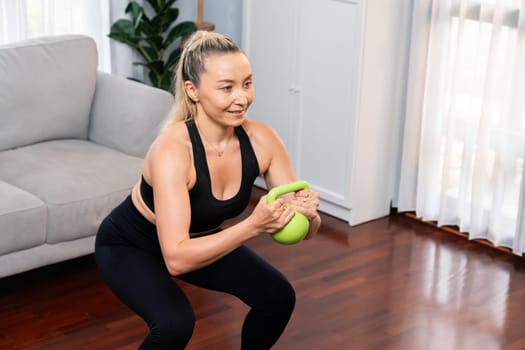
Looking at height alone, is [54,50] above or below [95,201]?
above

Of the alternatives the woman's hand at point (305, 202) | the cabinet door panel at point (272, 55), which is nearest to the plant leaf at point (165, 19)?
the cabinet door panel at point (272, 55)

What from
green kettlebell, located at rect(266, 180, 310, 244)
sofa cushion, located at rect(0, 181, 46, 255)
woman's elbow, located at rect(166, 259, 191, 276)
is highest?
green kettlebell, located at rect(266, 180, 310, 244)

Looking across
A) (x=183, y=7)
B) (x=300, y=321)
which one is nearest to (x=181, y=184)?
(x=300, y=321)

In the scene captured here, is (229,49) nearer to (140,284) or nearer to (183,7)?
(140,284)

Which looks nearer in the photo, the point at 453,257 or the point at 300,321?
the point at 300,321

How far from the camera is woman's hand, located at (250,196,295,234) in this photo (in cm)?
212

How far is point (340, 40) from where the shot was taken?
3938mm

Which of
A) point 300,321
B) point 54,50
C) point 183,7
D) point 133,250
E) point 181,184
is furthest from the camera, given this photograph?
point 183,7

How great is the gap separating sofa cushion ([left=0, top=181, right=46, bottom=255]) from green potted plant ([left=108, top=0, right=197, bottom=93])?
1.46 m

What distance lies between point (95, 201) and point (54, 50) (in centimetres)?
84

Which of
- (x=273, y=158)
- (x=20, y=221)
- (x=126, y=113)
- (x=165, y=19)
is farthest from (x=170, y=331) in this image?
(x=165, y=19)

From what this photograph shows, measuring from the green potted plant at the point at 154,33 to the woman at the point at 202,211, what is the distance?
210cm

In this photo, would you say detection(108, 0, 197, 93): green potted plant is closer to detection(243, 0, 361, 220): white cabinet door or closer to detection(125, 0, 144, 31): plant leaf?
detection(125, 0, 144, 31): plant leaf

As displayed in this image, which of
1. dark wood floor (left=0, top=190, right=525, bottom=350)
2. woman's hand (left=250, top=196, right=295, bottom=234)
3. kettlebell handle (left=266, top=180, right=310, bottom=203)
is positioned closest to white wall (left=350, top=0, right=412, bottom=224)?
dark wood floor (left=0, top=190, right=525, bottom=350)
